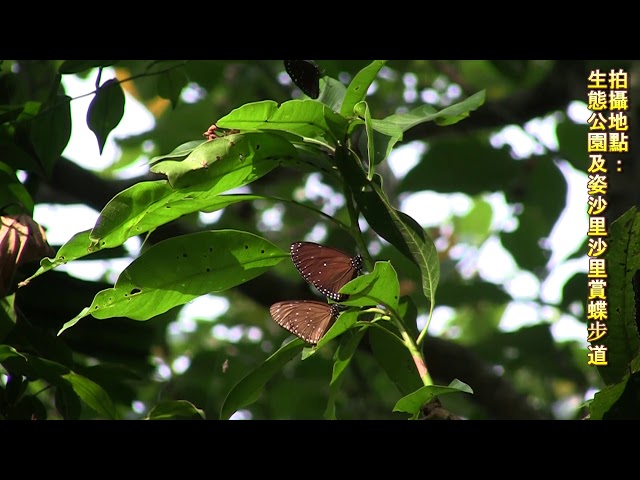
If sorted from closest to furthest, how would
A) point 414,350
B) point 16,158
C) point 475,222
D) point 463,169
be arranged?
1. point 414,350
2. point 16,158
3. point 463,169
4. point 475,222

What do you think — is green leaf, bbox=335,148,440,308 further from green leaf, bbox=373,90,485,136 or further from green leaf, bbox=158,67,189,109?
green leaf, bbox=158,67,189,109

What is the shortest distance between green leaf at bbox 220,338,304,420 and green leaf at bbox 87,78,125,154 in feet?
1.96

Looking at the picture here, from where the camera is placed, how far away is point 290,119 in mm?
995

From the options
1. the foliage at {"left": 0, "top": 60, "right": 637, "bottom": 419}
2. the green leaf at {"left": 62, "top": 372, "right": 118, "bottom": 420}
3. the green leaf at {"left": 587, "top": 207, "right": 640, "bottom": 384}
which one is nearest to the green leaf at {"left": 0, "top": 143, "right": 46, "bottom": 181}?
the foliage at {"left": 0, "top": 60, "right": 637, "bottom": 419}

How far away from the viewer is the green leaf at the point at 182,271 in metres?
0.97

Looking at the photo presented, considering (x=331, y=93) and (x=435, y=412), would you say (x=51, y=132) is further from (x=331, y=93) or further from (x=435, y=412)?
(x=435, y=412)

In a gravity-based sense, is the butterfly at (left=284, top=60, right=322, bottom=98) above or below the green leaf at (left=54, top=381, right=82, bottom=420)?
above

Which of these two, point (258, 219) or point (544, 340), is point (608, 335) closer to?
point (544, 340)

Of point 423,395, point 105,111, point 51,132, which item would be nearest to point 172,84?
point 105,111

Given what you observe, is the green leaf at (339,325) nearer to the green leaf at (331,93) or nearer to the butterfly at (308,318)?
the butterfly at (308,318)

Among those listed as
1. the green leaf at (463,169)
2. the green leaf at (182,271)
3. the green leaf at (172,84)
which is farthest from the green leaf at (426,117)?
the green leaf at (463,169)

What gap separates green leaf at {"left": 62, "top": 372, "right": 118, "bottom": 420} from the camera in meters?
1.15

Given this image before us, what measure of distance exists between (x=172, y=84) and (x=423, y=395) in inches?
41.0

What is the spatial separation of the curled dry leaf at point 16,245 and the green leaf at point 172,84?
0.60 metres
